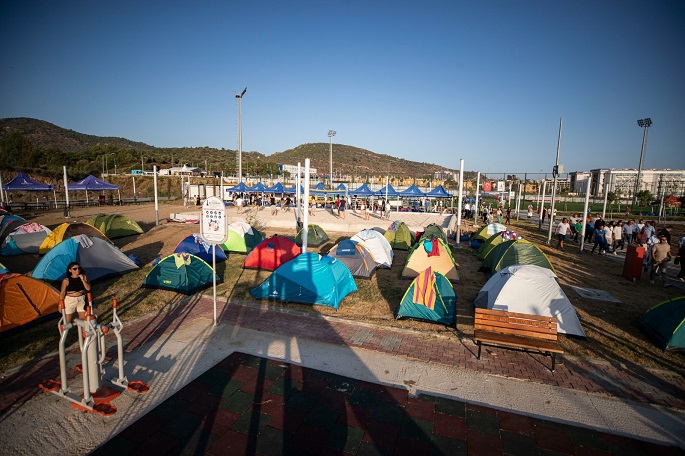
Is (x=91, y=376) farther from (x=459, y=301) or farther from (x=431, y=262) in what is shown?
(x=431, y=262)

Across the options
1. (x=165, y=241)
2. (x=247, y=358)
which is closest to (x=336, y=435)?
(x=247, y=358)

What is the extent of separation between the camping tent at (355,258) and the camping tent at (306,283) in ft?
7.61

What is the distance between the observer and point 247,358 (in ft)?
19.8

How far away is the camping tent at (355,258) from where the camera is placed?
37.3 feet

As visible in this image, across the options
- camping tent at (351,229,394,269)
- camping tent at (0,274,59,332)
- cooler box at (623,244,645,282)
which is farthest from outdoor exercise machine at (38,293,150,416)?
cooler box at (623,244,645,282)

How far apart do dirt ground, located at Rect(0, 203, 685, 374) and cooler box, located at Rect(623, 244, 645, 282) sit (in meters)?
0.28

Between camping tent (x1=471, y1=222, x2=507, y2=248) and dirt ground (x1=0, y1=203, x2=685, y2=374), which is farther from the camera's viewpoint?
camping tent (x1=471, y1=222, x2=507, y2=248)

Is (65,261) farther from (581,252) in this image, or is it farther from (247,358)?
(581,252)

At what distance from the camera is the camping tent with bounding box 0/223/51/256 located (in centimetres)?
1363

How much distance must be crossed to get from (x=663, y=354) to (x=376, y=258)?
7.88 meters

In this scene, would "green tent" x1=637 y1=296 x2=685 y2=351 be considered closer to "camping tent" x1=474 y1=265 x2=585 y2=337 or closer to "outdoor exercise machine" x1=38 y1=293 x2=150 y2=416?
"camping tent" x1=474 y1=265 x2=585 y2=337

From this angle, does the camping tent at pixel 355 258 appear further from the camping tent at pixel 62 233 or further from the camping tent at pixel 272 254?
the camping tent at pixel 62 233

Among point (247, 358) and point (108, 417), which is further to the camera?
point (247, 358)

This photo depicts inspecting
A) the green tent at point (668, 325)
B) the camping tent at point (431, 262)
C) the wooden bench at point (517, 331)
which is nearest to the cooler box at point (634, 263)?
the green tent at point (668, 325)
